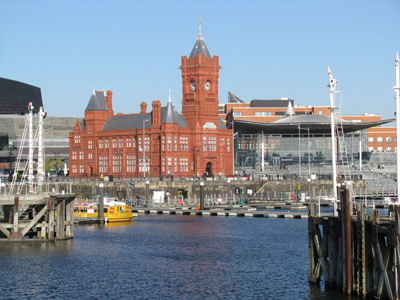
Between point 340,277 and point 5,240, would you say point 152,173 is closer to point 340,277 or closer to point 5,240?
point 5,240

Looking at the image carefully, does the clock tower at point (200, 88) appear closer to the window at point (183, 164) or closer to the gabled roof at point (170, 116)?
the gabled roof at point (170, 116)

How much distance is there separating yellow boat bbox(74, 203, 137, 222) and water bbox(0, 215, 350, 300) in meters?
6.73

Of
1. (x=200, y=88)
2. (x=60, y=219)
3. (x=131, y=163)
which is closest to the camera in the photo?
(x=60, y=219)

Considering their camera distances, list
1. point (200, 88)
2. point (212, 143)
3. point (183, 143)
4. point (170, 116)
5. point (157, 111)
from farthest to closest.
Result: point (212, 143) → point (200, 88) → point (183, 143) → point (157, 111) → point (170, 116)

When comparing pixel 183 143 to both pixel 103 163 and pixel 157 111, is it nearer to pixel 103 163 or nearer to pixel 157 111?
pixel 157 111

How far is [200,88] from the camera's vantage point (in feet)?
468

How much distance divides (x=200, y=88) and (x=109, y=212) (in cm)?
6071

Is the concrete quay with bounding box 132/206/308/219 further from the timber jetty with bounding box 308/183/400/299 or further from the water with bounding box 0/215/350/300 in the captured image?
the timber jetty with bounding box 308/183/400/299

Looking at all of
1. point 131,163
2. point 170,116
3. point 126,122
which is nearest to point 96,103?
point 126,122

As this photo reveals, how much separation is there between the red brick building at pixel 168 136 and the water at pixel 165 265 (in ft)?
200

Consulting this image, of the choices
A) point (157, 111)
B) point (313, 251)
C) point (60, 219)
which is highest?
point (157, 111)

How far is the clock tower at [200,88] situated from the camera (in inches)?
5610

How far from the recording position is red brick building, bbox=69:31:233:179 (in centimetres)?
13925

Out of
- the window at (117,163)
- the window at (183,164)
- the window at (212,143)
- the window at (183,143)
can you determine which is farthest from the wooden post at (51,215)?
the window at (117,163)
